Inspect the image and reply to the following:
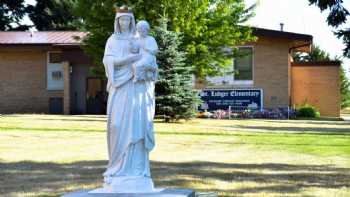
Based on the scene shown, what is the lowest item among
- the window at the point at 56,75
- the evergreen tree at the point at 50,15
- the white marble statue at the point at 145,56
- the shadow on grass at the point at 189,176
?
the shadow on grass at the point at 189,176

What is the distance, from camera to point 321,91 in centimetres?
3903

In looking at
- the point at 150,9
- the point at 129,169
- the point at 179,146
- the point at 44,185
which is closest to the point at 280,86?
the point at 150,9

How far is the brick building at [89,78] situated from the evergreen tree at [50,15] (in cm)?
1747

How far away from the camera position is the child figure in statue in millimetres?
8148

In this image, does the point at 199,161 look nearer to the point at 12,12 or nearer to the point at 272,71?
the point at 272,71

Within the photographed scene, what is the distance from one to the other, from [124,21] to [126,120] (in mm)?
1161

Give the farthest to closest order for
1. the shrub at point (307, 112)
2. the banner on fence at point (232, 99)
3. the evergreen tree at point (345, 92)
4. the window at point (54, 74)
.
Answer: the evergreen tree at point (345, 92) → the window at point (54, 74) → the banner on fence at point (232, 99) → the shrub at point (307, 112)

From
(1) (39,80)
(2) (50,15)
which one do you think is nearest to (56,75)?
(1) (39,80)

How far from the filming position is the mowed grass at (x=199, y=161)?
10922mm

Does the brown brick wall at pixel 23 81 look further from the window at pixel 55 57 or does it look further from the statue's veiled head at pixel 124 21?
the statue's veiled head at pixel 124 21

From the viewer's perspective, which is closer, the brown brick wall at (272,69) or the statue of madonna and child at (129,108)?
the statue of madonna and child at (129,108)

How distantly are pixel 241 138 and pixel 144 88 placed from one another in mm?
11819

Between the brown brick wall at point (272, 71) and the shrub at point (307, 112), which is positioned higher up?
the brown brick wall at point (272, 71)

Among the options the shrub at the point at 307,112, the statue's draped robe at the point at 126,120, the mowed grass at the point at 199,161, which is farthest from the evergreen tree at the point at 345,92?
the statue's draped robe at the point at 126,120
